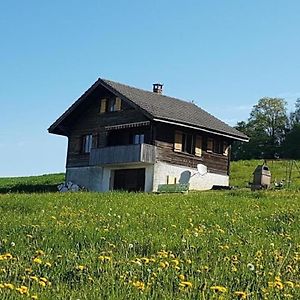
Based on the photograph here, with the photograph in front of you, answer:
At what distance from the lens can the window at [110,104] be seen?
38344mm

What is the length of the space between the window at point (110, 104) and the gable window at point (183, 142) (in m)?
4.09

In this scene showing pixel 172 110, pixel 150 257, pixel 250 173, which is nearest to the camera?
pixel 150 257

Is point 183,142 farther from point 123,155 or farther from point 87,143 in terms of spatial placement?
point 87,143

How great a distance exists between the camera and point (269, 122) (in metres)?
88.3

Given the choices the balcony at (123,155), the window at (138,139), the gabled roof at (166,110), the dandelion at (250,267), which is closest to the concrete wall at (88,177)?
the balcony at (123,155)

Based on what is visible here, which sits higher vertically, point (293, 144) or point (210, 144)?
point (293, 144)

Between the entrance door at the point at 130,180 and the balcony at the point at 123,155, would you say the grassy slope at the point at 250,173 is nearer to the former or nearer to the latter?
the entrance door at the point at 130,180

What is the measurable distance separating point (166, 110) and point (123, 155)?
12.3ft

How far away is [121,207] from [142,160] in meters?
18.2

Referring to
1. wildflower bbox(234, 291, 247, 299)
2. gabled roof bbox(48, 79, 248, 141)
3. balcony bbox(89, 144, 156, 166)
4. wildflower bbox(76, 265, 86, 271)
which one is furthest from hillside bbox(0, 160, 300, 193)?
wildflower bbox(234, 291, 247, 299)

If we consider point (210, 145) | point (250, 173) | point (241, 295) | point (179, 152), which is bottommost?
point (241, 295)

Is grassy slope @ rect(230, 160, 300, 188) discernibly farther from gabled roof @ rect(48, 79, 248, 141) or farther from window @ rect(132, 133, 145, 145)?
window @ rect(132, 133, 145, 145)

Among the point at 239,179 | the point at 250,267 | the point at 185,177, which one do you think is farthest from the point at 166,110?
the point at 250,267

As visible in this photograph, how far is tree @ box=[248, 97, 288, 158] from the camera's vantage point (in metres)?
82.2
